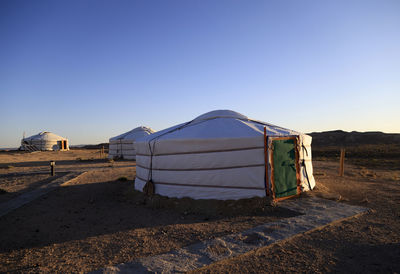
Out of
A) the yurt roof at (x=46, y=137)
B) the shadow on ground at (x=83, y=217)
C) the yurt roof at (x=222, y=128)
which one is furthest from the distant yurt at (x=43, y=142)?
the yurt roof at (x=222, y=128)

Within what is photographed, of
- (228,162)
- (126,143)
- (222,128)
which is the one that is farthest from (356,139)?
(228,162)

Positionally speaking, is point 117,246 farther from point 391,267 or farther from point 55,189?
point 55,189

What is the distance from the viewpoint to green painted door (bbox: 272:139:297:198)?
5250 mm

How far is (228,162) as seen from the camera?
16.8 feet

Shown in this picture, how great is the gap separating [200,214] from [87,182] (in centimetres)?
553

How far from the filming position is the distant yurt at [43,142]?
3212 centimetres

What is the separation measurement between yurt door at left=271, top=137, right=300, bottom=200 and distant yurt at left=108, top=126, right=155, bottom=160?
45.1 feet

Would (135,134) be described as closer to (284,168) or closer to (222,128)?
(222,128)

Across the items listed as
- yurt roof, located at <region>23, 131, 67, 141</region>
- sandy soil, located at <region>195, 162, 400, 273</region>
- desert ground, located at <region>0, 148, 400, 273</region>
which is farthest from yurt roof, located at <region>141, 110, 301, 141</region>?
yurt roof, located at <region>23, 131, 67, 141</region>

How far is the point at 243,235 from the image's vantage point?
3.43 metres

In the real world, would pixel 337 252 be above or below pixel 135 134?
below

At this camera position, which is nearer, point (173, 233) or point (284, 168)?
point (173, 233)

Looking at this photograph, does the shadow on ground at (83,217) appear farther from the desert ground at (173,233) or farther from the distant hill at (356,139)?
the distant hill at (356,139)

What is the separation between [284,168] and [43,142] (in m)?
35.9
